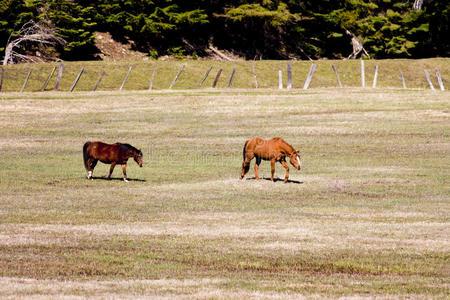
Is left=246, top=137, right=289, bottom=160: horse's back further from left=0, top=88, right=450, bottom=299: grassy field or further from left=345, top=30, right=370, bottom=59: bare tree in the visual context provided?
left=345, top=30, right=370, bottom=59: bare tree

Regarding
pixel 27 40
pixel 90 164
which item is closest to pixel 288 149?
pixel 90 164

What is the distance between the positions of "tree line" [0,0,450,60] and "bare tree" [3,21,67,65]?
68 centimetres

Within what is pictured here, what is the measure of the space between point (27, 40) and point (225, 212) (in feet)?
253

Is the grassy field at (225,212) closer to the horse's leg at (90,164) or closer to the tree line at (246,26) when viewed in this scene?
the horse's leg at (90,164)

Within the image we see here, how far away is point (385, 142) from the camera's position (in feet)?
131

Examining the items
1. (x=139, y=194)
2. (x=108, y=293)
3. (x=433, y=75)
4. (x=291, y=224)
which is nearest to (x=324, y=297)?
(x=108, y=293)

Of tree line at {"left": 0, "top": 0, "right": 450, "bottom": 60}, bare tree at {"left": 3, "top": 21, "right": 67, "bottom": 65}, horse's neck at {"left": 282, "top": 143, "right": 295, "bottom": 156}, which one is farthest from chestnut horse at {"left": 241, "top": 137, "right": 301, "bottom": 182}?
tree line at {"left": 0, "top": 0, "right": 450, "bottom": 60}

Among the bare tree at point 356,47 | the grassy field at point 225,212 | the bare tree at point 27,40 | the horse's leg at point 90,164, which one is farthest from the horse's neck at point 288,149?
the bare tree at point 356,47

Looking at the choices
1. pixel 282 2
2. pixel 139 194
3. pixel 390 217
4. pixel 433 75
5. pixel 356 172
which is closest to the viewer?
pixel 390 217

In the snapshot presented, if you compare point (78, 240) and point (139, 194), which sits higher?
point (78, 240)

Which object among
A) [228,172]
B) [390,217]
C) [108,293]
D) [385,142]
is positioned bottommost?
[385,142]

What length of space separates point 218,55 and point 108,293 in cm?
9874

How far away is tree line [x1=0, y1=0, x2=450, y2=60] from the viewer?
93000 mm

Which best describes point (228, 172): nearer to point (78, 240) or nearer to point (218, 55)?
point (78, 240)
